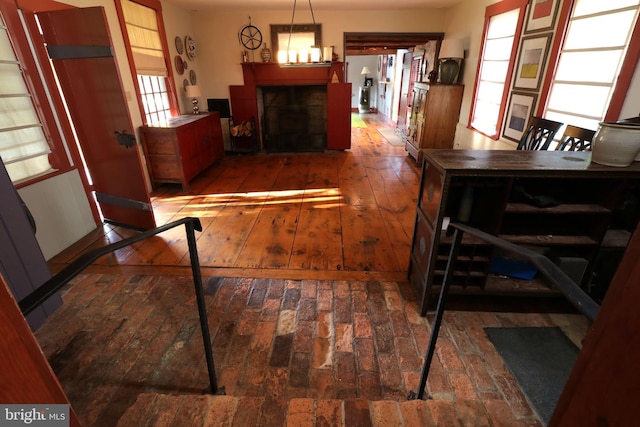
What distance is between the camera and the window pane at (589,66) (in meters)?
2.30

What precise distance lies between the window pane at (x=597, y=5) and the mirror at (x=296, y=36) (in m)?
3.82

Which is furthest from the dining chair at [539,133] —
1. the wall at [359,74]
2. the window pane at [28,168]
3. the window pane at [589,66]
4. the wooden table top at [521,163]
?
the wall at [359,74]

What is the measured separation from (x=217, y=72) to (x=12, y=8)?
138 inches

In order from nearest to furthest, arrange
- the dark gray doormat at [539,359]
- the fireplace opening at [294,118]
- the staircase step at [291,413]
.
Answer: the staircase step at [291,413] < the dark gray doormat at [539,359] < the fireplace opening at [294,118]

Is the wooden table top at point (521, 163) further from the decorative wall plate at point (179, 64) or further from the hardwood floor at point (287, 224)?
the decorative wall plate at point (179, 64)

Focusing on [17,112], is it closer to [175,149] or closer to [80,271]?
[175,149]

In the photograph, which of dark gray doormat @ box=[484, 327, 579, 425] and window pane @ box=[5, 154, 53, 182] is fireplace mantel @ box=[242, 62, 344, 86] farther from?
dark gray doormat @ box=[484, 327, 579, 425]

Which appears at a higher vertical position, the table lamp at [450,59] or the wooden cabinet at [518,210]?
the table lamp at [450,59]

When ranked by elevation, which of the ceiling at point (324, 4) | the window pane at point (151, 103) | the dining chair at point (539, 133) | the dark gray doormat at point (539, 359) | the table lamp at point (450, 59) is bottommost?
the dark gray doormat at point (539, 359)

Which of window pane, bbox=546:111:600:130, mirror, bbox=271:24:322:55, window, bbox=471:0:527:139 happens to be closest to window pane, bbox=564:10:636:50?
window pane, bbox=546:111:600:130

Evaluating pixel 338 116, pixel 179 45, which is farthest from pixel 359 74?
pixel 179 45

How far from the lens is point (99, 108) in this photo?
8.84 ft

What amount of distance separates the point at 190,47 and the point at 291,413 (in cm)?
573

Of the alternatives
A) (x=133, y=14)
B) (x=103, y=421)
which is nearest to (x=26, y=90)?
(x=133, y=14)
